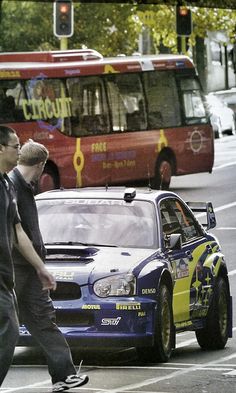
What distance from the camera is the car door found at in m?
13.9

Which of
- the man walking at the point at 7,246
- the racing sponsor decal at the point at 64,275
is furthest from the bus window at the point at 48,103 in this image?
the man walking at the point at 7,246

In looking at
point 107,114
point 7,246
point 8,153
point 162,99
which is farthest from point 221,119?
point 7,246

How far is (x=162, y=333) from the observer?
1315 centimetres

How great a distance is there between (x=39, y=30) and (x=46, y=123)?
999 inches

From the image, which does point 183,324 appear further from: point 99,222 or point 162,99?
point 162,99

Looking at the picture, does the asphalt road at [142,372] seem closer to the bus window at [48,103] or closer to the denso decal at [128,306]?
the denso decal at [128,306]

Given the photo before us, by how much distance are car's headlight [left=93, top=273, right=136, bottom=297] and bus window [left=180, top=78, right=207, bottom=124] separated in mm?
22644

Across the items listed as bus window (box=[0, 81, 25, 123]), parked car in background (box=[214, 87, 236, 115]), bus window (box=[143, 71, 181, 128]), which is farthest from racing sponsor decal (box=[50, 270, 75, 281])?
parked car in background (box=[214, 87, 236, 115])

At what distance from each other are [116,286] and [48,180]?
18.8 meters

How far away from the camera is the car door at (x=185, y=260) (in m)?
13.9

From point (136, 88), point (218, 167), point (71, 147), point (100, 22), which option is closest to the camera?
point (71, 147)

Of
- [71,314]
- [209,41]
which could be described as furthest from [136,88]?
[209,41]

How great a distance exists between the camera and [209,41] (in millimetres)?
76188

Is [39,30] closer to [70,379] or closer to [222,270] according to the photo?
[222,270]
